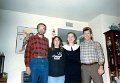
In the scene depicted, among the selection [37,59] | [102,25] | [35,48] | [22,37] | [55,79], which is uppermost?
[102,25]

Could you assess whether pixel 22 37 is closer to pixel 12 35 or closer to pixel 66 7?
pixel 12 35

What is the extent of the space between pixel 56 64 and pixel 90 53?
55 centimetres

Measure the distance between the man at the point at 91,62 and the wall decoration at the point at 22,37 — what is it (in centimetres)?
155

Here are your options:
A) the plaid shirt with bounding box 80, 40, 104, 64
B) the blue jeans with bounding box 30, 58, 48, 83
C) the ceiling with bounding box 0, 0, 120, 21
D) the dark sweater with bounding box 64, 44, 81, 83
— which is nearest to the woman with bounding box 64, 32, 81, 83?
the dark sweater with bounding box 64, 44, 81, 83

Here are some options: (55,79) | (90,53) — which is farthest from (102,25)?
(55,79)

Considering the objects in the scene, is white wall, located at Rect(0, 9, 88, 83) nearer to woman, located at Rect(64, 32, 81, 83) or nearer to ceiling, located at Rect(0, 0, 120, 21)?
ceiling, located at Rect(0, 0, 120, 21)

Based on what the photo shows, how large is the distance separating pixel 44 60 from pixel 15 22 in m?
1.77

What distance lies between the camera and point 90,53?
2.22 m

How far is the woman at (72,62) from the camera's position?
198cm

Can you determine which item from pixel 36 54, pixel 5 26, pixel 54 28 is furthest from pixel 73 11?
pixel 36 54

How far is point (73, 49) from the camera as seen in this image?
6.95ft

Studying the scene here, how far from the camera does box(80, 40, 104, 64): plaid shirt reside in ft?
7.22

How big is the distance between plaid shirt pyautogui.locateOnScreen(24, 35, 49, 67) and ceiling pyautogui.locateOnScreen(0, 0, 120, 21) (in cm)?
120

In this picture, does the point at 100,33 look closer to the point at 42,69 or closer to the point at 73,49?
the point at 73,49
